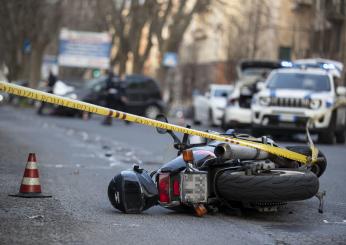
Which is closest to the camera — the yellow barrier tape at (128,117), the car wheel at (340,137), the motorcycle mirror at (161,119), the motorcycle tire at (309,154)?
the yellow barrier tape at (128,117)

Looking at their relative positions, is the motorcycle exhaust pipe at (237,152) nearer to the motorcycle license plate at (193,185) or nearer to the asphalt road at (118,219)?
the motorcycle license plate at (193,185)

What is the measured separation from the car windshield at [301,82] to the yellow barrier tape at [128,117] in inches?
561

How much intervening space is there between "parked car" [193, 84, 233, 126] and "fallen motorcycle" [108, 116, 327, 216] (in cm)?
2342

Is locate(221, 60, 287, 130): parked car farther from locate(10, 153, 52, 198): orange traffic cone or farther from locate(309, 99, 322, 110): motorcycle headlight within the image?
locate(10, 153, 52, 198): orange traffic cone

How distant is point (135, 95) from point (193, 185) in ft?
96.0

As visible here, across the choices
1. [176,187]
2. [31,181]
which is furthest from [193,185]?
[31,181]

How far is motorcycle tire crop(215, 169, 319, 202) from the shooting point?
9141mm

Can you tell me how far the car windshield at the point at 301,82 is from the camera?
24484 millimetres

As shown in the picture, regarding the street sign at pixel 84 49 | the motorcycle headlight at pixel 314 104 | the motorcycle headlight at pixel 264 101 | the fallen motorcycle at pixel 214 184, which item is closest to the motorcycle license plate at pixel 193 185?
the fallen motorcycle at pixel 214 184

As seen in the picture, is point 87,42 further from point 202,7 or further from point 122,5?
point 202,7

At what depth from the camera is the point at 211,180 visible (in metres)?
9.46

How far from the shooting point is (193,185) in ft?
30.1

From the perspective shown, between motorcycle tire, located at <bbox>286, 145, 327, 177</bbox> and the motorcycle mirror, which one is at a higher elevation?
the motorcycle mirror

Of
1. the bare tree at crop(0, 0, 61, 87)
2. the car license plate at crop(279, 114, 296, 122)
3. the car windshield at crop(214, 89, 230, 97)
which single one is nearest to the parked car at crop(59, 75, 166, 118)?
the car windshield at crop(214, 89, 230, 97)
